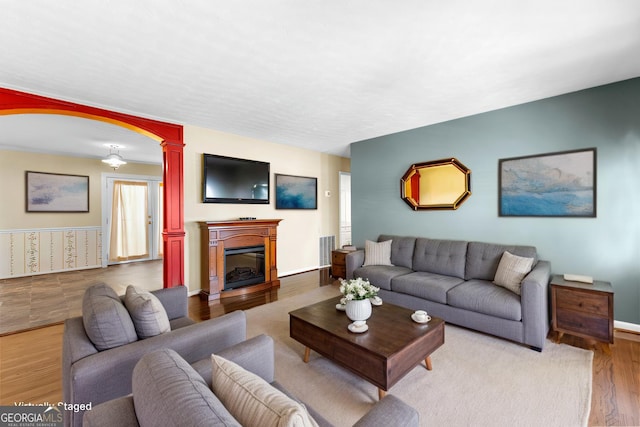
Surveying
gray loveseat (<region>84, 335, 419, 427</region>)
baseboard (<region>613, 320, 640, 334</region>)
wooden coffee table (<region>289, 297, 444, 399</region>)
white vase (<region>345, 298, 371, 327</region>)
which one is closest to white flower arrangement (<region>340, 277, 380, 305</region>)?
white vase (<region>345, 298, 371, 327</region>)

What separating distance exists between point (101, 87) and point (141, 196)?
16.0 feet

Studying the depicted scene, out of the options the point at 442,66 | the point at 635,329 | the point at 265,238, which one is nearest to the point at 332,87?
the point at 442,66

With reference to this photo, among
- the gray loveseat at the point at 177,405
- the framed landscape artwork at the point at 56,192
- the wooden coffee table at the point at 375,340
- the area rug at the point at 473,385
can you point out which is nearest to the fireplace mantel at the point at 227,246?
the area rug at the point at 473,385

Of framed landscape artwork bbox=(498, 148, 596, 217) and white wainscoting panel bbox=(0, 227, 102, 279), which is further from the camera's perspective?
white wainscoting panel bbox=(0, 227, 102, 279)

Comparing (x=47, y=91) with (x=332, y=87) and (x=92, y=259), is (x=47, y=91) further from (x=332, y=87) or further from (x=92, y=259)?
(x=92, y=259)

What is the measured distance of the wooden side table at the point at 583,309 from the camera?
7.72 ft

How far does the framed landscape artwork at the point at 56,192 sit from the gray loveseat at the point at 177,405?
6.69 meters

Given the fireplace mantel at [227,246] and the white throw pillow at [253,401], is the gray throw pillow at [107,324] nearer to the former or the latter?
the white throw pillow at [253,401]

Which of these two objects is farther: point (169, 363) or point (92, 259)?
point (92, 259)

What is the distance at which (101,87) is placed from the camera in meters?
2.76

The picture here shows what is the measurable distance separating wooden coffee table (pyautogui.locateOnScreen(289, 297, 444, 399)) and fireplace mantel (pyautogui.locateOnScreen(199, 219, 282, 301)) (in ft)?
6.64

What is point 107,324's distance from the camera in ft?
4.57

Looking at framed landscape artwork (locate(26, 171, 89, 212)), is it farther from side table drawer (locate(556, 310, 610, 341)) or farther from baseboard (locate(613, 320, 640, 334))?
baseboard (locate(613, 320, 640, 334))

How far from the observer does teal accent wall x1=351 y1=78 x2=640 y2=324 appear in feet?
8.92
